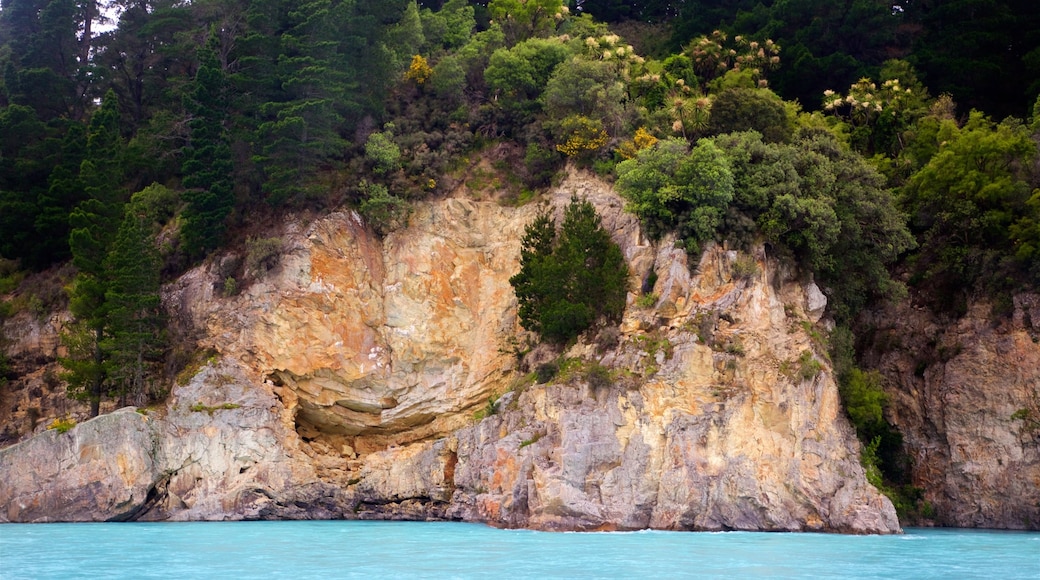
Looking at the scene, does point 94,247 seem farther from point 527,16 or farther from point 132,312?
point 527,16

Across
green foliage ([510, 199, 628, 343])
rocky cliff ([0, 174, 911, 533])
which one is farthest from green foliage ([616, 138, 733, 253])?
green foliage ([510, 199, 628, 343])

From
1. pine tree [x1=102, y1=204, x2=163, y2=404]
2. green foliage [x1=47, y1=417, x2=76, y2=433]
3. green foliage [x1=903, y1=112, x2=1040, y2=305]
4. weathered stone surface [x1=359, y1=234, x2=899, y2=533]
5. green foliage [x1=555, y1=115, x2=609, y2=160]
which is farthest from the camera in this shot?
green foliage [x1=555, y1=115, x2=609, y2=160]

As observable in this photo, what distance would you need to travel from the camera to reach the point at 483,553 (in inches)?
1142

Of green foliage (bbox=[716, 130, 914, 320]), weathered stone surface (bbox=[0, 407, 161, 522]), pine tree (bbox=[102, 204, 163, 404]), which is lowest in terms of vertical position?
weathered stone surface (bbox=[0, 407, 161, 522])

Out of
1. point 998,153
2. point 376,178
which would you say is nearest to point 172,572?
point 376,178

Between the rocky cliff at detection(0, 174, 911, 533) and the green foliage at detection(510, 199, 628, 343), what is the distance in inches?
37.9

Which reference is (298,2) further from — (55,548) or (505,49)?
(55,548)

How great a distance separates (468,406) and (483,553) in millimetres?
16600

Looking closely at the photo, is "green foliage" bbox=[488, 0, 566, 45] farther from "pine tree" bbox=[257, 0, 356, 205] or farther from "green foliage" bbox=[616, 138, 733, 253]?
"green foliage" bbox=[616, 138, 733, 253]

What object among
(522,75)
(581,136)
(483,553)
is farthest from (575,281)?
(483,553)

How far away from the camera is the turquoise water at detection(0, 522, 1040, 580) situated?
25109 millimetres

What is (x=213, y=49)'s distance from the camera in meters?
50.2

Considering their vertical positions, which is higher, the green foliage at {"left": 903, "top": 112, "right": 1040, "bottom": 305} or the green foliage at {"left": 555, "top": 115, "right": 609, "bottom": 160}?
the green foliage at {"left": 555, "top": 115, "right": 609, "bottom": 160}

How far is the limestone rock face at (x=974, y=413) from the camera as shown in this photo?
40.8 m
